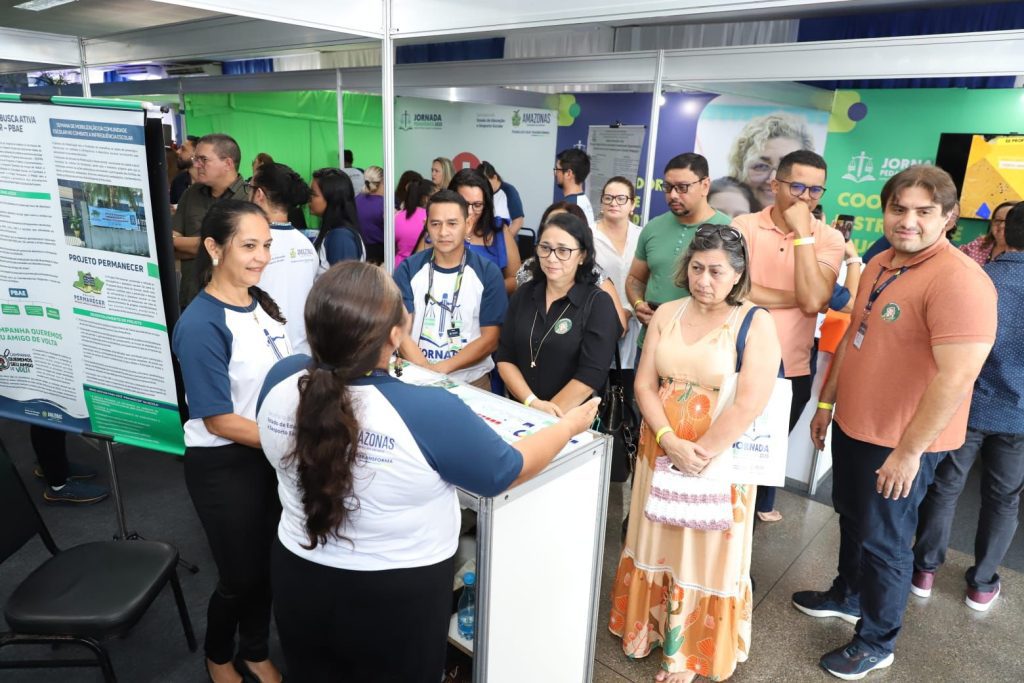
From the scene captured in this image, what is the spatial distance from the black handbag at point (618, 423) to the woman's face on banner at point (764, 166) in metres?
4.31

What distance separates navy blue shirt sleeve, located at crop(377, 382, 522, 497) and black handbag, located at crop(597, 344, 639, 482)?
1.26 metres

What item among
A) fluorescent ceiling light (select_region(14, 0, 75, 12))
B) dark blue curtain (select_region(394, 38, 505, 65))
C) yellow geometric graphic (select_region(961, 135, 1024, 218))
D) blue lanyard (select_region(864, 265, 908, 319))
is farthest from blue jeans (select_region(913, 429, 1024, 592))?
dark blue curtain (select_region(394, 38, 505, 65))

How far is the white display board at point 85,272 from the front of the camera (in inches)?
77.7

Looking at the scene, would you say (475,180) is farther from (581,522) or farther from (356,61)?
(356,61)

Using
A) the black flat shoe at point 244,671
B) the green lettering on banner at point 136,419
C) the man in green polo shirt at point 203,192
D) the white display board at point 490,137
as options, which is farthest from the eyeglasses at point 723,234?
the white display board at point 490,137

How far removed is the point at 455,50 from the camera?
7512 mm

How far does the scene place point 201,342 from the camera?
1.55 metres

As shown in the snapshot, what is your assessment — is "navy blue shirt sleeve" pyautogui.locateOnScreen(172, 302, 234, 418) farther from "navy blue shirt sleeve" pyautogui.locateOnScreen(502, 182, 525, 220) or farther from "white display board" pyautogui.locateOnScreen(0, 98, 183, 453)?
"navy blue shirt sleeve" pyautogui.locateOnScreen(502, 182, 525, 220)

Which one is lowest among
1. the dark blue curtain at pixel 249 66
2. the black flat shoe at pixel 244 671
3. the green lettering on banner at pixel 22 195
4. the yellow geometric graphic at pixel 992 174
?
the black flat shoe at pixel 244 671

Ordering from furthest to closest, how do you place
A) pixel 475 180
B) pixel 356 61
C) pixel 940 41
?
pixel 356 61 < pixel 475 180 < pixel 940 41

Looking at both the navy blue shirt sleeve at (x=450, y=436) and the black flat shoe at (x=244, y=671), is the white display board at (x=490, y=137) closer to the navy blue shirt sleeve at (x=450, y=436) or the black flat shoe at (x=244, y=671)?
the black flat shoe at (x=244, y=671)

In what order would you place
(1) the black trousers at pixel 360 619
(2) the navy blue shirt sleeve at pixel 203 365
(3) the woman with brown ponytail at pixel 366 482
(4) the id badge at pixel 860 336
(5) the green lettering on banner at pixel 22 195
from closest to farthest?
(3) the woman with brown ponytail at pixel 366 482
(1) the black trousers at pixel 360 619
(2) the navy blue shirt sleeve at pixel 203 365
(4) the id badge at pixel 860 336
(5) the green lettering on banner at pixel 22 195

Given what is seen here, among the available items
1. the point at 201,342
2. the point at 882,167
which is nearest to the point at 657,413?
the point at 201,342

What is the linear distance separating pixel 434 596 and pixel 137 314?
144 cm
